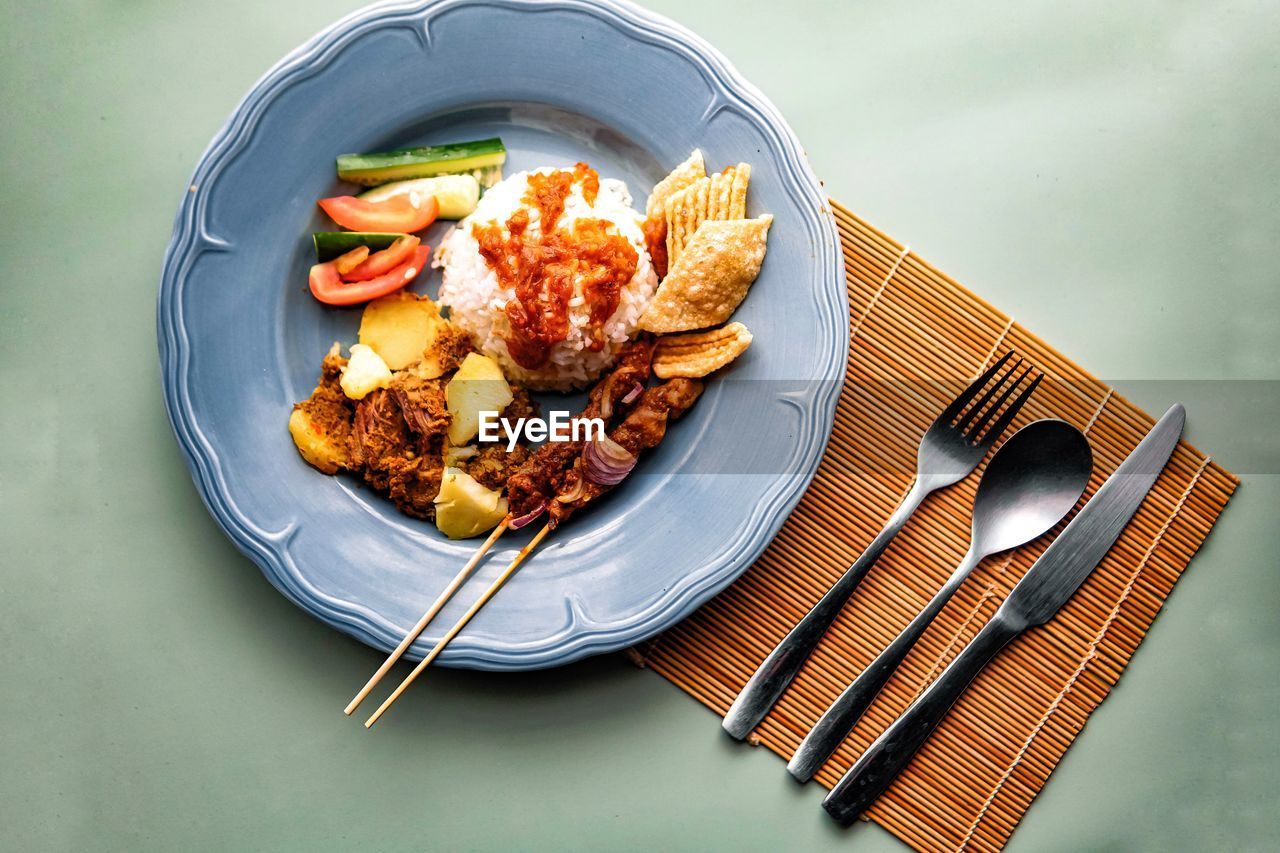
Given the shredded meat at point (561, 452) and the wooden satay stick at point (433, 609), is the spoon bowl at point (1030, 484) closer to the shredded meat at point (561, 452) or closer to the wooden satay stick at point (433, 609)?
the shredded meat at point (561, 452)

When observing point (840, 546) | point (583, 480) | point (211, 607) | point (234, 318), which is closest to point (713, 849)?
point (840, 546)

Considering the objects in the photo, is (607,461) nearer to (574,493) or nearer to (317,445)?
(574,493)

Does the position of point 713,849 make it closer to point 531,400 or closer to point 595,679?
point 595,679

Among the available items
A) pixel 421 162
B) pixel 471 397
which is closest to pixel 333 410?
pixel 471 397

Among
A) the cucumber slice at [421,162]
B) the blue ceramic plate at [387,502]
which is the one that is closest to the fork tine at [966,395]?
the blue ceramic plate at [387,502]

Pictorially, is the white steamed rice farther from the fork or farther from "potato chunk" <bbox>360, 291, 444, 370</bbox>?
the fork
